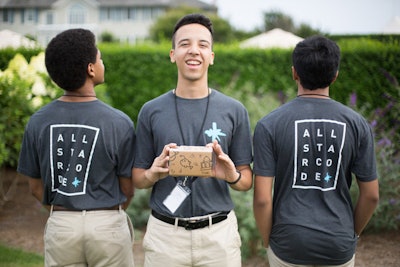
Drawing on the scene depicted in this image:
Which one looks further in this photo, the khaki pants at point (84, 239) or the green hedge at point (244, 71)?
the green hedge at point (244, 71)

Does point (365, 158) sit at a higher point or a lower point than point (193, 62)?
lower

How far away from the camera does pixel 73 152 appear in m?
3.04

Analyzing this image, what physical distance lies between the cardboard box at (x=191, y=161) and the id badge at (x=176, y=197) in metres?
0.28

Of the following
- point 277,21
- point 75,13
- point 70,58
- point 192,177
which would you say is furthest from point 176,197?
point 75,13

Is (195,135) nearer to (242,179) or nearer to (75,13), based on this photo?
(242,179)

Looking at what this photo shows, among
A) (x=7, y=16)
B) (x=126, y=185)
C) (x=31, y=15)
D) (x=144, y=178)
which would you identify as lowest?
(x=126, y=185)

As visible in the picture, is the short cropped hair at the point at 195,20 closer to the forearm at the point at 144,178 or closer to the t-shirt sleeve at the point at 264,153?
the t-shirt sleeve at the point at 264,153

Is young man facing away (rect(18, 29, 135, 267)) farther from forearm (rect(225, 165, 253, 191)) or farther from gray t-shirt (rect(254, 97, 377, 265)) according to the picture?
gray t-shirt (rect(254, 97, 377, 265))

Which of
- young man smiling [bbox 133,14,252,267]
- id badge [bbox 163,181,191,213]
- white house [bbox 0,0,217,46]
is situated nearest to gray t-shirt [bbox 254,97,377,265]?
young man smiling [bbox 133,14,252,267]

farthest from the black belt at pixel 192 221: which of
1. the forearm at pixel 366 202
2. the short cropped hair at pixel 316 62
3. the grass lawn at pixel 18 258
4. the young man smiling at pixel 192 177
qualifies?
the grass lawn at pixel 18 258

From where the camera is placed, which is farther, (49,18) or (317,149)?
(49,18)

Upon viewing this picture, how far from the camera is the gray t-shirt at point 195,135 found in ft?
9.85

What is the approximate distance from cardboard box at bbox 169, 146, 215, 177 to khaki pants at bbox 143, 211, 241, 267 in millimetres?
431

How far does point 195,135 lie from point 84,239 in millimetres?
914
